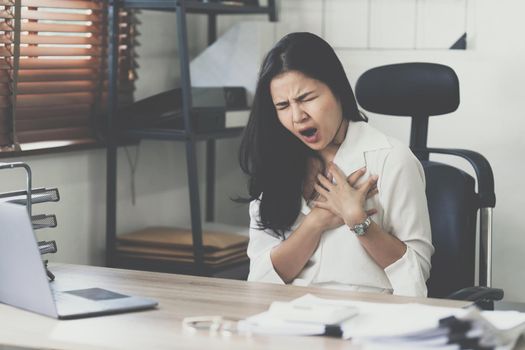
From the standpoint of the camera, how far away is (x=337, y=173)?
2.14m

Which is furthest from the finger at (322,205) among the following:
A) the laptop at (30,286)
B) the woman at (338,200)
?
the laptop at (30,286)

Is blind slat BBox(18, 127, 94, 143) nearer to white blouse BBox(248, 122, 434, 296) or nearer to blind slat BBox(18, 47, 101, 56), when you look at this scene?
blind slat BBox(18, 47, 101, 56)

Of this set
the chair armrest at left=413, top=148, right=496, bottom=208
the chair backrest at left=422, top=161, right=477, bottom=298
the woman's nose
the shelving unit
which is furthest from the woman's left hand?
the shelving unit

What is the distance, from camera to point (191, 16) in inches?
150

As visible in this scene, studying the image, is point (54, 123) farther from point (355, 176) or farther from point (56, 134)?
point (355, 176)

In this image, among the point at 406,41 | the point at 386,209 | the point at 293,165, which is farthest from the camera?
the point at 406,41

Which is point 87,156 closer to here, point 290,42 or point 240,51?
point 240,51

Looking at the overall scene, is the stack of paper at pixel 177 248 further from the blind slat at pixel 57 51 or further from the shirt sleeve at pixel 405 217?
the shirt sleeve at pixel 405 217

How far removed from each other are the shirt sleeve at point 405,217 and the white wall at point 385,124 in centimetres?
128

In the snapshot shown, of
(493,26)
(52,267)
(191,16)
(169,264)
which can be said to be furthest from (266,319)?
(191,16)

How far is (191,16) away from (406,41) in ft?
2.93

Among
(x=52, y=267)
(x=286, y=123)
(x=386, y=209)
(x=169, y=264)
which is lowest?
(x=169, y=264)

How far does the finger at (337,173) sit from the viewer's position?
2120 millimetres

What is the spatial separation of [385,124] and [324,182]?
1425 millimetres
